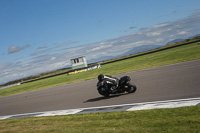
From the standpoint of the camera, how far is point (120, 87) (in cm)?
1108

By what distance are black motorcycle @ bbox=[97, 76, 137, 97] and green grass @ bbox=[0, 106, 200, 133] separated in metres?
3.37

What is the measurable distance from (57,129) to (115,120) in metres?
1.74

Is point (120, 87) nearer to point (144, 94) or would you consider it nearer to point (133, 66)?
point (144, 94)

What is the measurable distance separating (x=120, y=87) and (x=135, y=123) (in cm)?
512

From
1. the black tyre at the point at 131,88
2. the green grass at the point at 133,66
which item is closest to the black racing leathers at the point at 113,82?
the black tyre at the point at 131,88

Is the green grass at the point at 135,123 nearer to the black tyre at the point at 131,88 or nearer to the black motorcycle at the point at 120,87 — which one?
the black motorcycle at the point at 120,87

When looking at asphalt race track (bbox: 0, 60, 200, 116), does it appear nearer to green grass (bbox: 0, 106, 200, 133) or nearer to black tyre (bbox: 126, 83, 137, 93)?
black tyre (bbox: 126, 83, 137, 93)

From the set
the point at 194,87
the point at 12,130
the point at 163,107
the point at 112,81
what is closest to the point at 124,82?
the point at 112,81

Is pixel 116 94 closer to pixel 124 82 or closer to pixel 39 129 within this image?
pixel 124 82

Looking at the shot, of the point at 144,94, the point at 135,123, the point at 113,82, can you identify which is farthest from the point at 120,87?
the point at 135,123

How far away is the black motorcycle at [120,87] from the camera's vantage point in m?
10.9

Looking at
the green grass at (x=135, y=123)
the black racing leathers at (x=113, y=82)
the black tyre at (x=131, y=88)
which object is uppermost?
the black racing leathers at (x=113, y=82)

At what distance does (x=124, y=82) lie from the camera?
35.5 ft

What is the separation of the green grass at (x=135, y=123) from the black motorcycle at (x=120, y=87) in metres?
3.37
